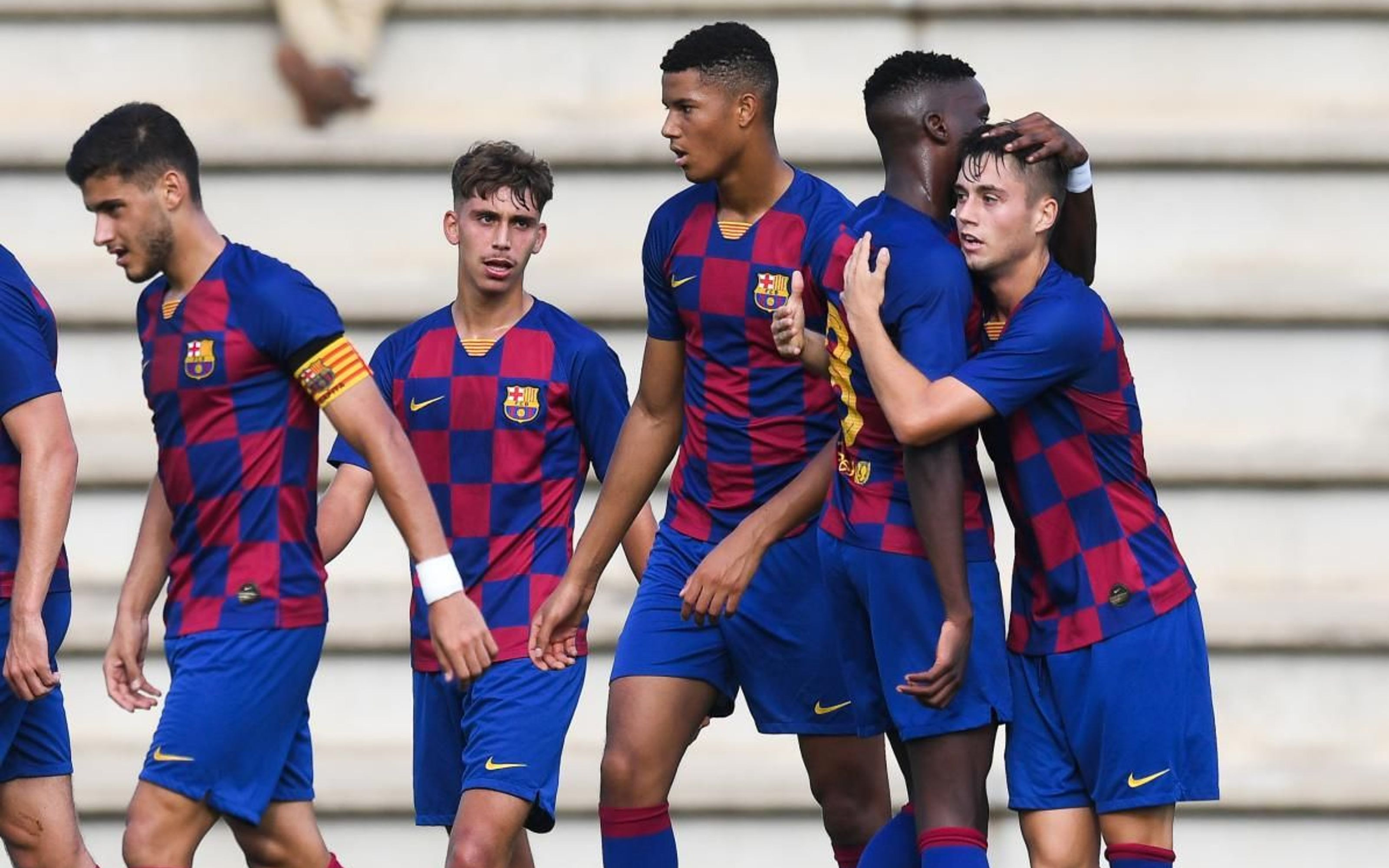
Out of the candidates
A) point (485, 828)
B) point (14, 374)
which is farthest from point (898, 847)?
point (14, 374)

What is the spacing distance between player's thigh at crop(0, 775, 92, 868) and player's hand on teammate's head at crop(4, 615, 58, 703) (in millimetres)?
401

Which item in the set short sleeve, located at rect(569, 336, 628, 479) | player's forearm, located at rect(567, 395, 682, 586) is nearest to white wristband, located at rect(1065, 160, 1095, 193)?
player's forearm, located at rect(567, 395, 682, 586)

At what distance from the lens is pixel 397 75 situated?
26.6ft

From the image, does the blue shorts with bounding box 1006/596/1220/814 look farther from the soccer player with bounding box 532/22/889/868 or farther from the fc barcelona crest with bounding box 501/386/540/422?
the fc barcelona crest with bounding box 501/386/540/422

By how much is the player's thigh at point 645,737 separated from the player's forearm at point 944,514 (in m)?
1.00

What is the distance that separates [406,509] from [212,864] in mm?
2954

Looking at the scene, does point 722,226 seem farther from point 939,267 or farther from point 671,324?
point 939,267

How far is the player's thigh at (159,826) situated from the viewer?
5543 millimetres

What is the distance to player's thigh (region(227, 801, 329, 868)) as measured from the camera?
588 centimetres

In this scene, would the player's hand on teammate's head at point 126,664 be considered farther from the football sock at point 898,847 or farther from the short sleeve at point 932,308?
the short sleeve at point 932,308

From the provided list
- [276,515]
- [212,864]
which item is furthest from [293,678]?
[212,864]

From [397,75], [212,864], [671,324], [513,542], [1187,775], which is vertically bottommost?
[212,864]

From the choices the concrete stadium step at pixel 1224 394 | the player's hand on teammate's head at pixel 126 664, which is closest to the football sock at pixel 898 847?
the player's hand on teammate's head at pixel 126 664

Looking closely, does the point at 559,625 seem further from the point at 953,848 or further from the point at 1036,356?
the point at 1036,356
